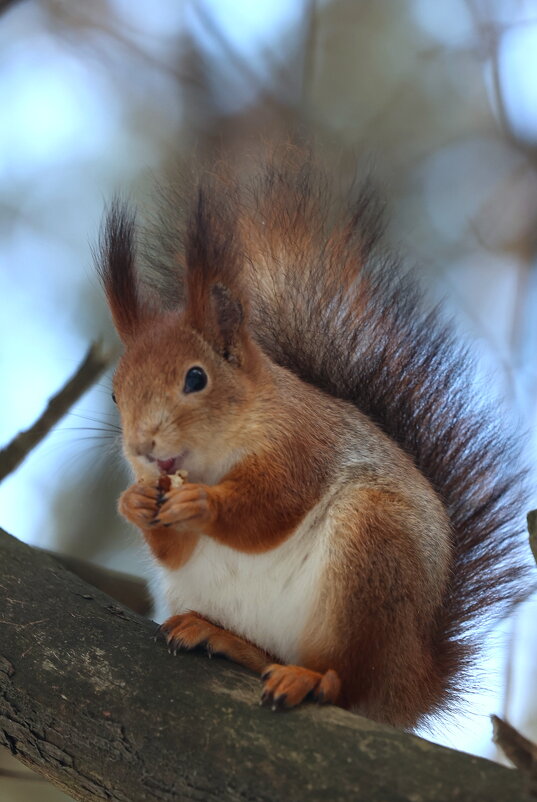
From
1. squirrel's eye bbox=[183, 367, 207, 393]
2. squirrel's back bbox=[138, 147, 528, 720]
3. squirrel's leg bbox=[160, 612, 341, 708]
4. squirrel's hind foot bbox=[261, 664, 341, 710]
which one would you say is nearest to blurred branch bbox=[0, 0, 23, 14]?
squirrel's back bbox=[138, 147, 528, 720]

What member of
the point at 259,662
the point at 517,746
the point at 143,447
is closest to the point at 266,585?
the point at 259,662

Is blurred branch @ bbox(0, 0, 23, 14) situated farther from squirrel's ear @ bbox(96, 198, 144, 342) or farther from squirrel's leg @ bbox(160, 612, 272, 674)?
squirrel's leg @ bbox(160, 612, 272, 674)

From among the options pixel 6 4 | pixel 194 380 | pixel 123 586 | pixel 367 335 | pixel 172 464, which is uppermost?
pixel 6 4

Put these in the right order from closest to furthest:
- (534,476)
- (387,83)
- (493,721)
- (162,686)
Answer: (493,721) → (162,686) → (534,476) → (387,83)

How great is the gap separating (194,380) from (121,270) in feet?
1.34

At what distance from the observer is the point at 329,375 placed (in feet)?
8.51

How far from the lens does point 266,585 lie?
2.06 meters

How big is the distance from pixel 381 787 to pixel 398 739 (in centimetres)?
11

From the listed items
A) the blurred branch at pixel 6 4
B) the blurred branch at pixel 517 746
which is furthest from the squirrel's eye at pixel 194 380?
the blurred branch at pixel 6 4

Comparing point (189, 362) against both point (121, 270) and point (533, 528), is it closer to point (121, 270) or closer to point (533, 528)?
point (121, 270)

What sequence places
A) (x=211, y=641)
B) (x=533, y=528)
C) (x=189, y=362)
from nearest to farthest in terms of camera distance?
(x=533, y=528)
(x=211, y=641)
(x=189, y=362)

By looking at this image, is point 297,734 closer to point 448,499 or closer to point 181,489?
point 181,489

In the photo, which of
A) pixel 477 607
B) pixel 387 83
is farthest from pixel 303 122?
pixel 477 607

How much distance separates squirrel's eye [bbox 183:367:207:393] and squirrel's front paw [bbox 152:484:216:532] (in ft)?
0.79
